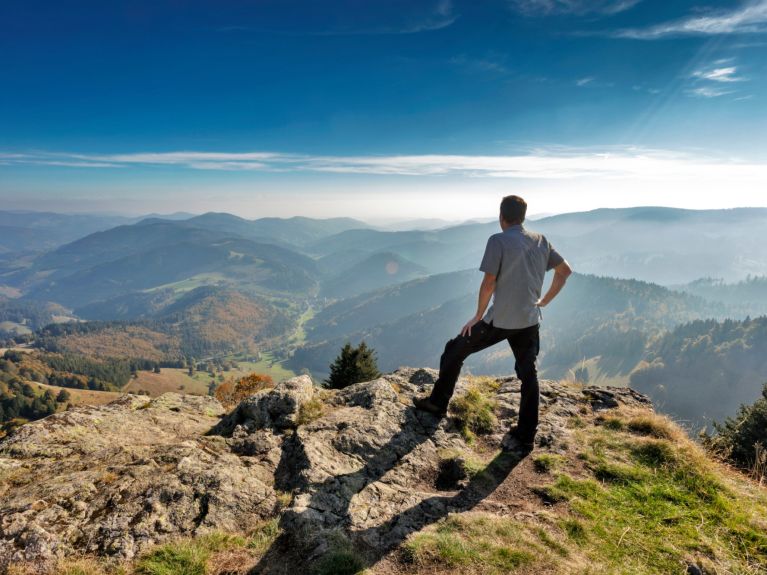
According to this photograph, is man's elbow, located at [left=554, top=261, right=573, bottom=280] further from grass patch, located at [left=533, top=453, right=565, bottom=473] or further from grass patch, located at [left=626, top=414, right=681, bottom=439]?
grass patch, located at [left=626, top=414, right=681, bottom=439]

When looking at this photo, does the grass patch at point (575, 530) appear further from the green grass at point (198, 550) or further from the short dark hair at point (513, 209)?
the short dark hair at point (513, 209)

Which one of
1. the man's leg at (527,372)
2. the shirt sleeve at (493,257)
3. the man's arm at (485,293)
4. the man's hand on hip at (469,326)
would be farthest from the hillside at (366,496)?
the shirt sleeve at (493,257)

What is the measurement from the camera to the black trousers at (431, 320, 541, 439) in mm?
7211

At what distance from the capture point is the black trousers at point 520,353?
23.7 ft

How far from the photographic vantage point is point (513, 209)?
7.03 m

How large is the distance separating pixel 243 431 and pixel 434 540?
5102 mm

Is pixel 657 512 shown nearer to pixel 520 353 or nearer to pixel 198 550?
pixel 520 353

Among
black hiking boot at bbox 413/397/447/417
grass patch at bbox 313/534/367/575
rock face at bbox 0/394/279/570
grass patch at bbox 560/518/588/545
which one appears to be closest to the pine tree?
black hiking boot at bbox 413/397/447/417

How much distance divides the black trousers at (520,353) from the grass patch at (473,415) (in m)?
0.95

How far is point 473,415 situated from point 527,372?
204 centimetres

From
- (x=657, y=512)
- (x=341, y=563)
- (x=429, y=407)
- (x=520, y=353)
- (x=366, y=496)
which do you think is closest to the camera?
(x=341, y=563)

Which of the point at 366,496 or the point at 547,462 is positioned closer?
the point at 366,496

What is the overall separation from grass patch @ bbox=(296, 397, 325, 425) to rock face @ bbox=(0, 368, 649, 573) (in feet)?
0.31

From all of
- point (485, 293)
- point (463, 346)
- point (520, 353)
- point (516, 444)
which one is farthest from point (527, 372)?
point (485, 293)
